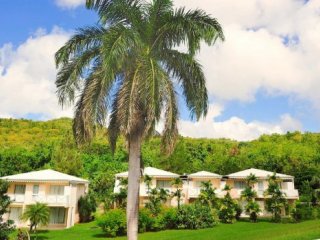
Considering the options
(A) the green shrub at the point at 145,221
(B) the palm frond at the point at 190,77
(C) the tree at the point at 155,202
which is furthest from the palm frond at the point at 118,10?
(C) the tree at the point at 155,202

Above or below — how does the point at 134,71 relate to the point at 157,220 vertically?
above

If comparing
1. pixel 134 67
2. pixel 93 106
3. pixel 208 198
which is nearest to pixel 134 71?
pixel 134 67

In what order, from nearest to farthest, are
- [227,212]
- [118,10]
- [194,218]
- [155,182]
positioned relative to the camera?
[118,10]
[194,218]
[227,212]
[155,182]

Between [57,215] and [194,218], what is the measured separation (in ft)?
52.8

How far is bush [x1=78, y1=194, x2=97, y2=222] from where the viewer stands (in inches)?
1898

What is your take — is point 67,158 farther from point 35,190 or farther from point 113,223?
point 113,223

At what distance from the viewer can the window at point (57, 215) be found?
149 ft

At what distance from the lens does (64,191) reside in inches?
1763

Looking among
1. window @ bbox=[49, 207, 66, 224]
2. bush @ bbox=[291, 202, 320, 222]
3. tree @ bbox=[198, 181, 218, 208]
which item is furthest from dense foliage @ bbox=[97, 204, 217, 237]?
window @ bbox=[49, 207, 66, 224]

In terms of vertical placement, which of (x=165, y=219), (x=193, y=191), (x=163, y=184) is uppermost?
(x=163, y=184)

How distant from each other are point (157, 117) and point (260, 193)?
35865 millimetres

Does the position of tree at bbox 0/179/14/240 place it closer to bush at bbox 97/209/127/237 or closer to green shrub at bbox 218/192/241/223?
bush at bbox 97/209/127/237

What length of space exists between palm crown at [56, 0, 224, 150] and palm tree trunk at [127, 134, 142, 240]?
2.10 ft

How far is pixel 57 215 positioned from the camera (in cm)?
4553
